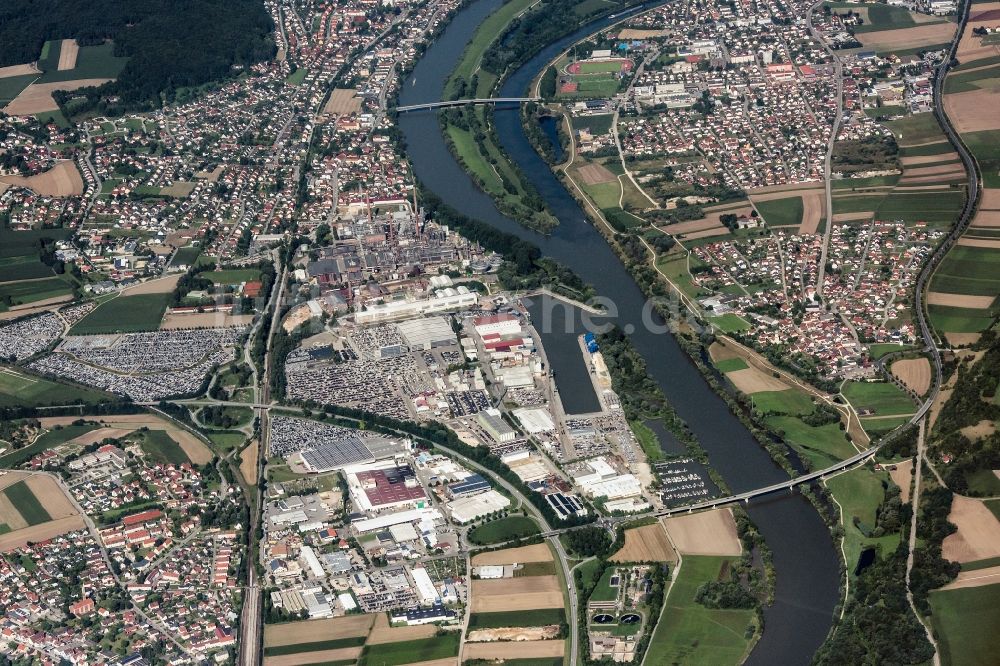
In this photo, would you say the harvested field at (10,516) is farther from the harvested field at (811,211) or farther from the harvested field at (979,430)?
the harvested field at (811,211)

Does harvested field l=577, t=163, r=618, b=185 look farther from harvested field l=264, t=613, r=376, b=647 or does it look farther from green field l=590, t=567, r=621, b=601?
harvested field l=264, t=613, r=376, b=647

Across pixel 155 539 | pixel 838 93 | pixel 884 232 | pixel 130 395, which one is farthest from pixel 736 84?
pixel 155 539

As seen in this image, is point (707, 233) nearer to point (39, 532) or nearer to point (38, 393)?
point (38, 393)

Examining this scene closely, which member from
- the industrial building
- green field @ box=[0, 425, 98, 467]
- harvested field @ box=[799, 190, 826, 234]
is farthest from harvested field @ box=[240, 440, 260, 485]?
harvested field @ box=[799, 190, 826, 234]

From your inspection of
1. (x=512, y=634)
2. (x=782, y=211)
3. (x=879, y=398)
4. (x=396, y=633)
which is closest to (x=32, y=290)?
→ (x=396, y=633)

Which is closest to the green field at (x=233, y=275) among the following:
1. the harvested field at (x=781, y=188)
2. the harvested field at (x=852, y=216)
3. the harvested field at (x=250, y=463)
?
the harvested field at (x=250, y=463)
